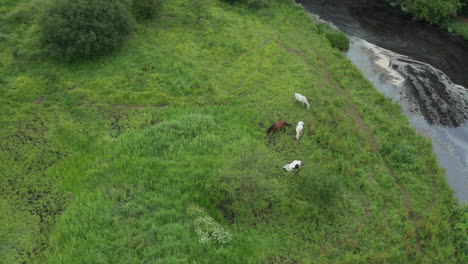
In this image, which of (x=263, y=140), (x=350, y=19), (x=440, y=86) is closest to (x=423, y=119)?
(x=440, y=86)

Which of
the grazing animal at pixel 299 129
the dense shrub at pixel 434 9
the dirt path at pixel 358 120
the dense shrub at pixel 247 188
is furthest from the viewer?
the dense shrub at pixel 434 9

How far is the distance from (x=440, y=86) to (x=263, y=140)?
56.4ft

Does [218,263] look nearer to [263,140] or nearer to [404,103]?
[263,140]

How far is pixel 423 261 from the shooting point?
15.3 meters

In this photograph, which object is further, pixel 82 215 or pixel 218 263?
pixel 82 215

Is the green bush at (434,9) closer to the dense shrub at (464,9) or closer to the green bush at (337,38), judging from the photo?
the dense shrub at (464,9)

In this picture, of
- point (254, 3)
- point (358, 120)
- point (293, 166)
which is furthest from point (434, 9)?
point (293, 166)

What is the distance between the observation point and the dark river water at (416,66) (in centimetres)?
2341

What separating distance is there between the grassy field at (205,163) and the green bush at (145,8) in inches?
166

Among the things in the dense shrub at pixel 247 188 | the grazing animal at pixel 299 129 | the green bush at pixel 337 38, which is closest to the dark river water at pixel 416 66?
the green bush at pixel 337 38

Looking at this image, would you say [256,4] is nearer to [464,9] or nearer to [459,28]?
[459,28]

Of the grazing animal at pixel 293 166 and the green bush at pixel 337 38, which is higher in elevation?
the green bush at pixel 337 38

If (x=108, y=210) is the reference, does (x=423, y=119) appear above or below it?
above

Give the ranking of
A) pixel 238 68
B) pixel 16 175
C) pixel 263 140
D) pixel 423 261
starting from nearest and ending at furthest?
1. pixel 423 261
2. pixel 16 175
3. pixel 263 140
4. pixel 238 68
